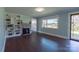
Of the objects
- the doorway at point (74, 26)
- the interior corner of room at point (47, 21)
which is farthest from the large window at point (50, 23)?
the doorway at point (74, 26)

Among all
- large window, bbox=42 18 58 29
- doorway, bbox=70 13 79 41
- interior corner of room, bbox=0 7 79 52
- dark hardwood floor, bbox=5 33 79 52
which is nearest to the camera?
dark hardwood floor, bbox=5 33 79 52

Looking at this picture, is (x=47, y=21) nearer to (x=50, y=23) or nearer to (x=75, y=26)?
(x=50, y=23)

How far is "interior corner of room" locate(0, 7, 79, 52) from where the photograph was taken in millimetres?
6148

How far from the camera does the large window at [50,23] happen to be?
815 centimetres

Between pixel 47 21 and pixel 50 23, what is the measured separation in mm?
576

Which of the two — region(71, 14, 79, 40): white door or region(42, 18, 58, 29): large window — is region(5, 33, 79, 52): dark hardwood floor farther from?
region(42, 18, 58, 29): large window

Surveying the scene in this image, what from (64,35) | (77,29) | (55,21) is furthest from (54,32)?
(77,29)

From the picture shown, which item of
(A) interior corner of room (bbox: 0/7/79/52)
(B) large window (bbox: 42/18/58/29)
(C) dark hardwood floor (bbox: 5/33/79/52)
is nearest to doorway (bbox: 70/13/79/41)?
(A) interior corner of room (bbox: 0/7/79/52)

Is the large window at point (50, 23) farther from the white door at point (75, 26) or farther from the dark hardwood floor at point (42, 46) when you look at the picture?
the dark hardwood floor at point (42, 46)

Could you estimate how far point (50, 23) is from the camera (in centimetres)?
905

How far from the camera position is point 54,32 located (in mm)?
8227

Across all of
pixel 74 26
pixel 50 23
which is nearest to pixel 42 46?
pixel 74 26
